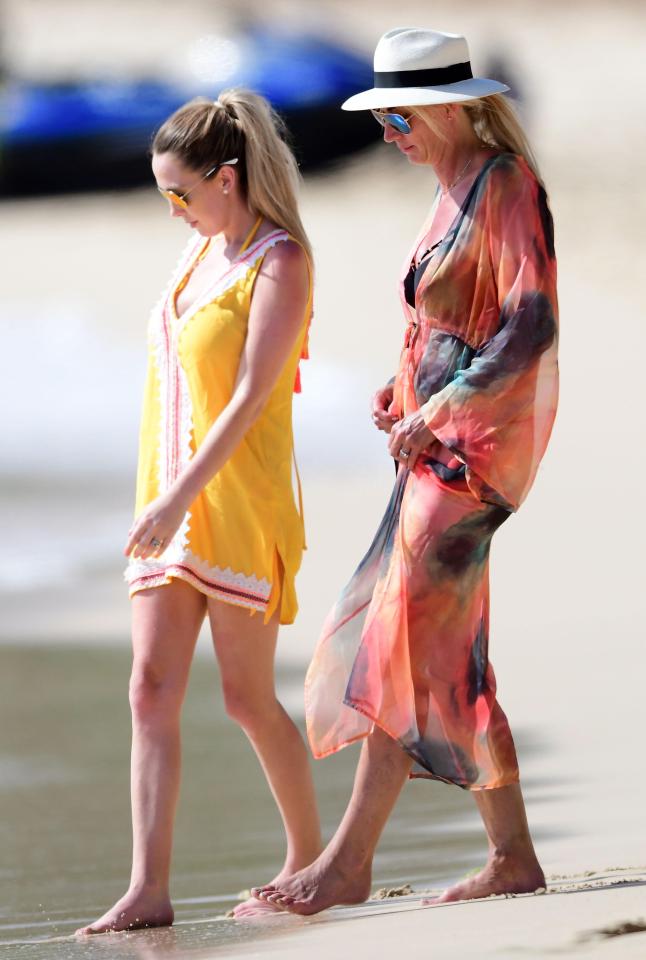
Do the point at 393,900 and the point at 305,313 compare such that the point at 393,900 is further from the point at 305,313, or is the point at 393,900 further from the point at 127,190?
the point at 127,190

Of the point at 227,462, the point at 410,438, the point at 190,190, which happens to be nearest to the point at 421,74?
the point at 190,190

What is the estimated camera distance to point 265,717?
3842 millimetres

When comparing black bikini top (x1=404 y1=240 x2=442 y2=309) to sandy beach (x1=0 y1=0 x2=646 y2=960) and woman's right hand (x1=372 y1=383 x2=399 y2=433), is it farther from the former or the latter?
sandy beach (x1=0 y1=0 x2=646 y2=960)

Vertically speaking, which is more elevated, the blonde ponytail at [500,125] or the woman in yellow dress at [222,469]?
the blonde ponytail at [500,125]

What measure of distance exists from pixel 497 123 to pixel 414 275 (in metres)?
0.32

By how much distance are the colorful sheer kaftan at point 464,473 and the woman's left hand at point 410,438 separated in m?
0.02

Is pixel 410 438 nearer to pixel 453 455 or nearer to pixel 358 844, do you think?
pixel 453 455

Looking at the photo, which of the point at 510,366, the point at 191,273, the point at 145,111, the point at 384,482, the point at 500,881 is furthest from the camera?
the point at 145,111

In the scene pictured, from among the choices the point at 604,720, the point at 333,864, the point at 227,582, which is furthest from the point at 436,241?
the point at 604,720

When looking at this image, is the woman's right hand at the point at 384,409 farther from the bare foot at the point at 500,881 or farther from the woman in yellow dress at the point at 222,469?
the bare foot at the point at 500,881

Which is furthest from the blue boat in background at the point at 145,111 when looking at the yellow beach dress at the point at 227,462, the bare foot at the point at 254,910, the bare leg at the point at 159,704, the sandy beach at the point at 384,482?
the bare foot at the point at 254,910

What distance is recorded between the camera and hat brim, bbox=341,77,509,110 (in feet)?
11.5

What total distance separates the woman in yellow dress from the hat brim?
0.36 m

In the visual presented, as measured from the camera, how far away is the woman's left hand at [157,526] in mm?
3656
